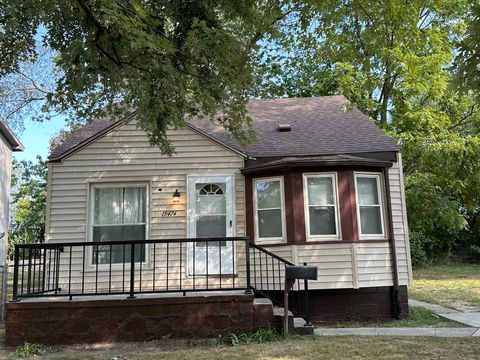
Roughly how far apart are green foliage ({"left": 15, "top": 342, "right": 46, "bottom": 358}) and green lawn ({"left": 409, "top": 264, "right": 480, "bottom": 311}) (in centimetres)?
825

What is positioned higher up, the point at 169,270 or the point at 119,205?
the point at 119,205

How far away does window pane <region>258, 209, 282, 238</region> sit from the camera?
8.99 metres

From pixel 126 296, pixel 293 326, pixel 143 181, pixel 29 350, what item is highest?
pixel 143 181

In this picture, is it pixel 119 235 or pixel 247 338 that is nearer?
pixel 247 338

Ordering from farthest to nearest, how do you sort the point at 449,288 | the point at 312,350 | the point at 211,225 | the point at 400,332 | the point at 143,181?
the point at 449,288
the point at 143,181
the point at 211,225
the point at 400,332
the point at 312,350

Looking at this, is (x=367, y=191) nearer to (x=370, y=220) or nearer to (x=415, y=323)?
(x=370, y=220)

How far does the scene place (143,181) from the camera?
9.23 metres

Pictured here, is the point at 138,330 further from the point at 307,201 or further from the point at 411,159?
the point at 411,159

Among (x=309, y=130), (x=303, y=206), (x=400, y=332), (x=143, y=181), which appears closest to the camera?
(x=400, y=332)

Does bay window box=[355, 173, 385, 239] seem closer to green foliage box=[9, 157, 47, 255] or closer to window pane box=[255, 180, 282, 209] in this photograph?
window pane box=[255, 180, 282, 209]

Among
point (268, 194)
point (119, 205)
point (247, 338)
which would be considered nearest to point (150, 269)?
point (119, 205)

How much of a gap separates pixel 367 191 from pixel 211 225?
324 cm

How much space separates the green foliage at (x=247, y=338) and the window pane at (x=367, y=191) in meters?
3.59

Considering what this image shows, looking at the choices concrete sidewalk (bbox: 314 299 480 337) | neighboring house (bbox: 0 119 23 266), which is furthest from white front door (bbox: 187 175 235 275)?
neighboring house (bbox: 0 119 23 266)
